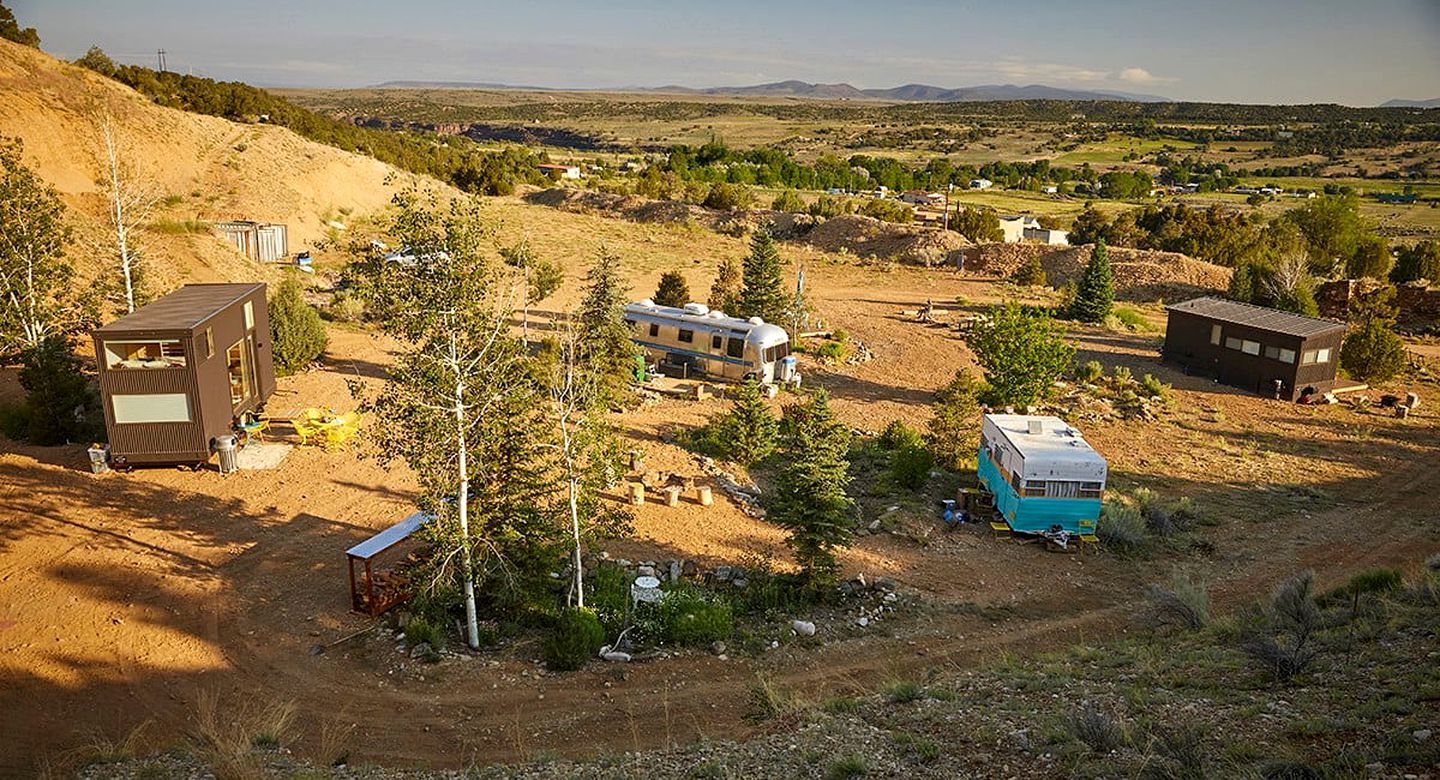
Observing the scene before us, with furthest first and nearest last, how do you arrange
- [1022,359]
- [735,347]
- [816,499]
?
[735,347] < [1022,359] < [816,499]

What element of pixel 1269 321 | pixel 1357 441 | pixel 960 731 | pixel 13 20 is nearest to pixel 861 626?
pixel 960 731

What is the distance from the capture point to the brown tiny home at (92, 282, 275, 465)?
52.3 feet

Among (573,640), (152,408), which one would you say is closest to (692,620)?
(573,640)

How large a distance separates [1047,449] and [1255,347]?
14.5 meters

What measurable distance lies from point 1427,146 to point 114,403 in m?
136

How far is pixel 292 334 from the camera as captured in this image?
77.0 feet

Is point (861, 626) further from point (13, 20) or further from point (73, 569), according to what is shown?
point (13, 20)

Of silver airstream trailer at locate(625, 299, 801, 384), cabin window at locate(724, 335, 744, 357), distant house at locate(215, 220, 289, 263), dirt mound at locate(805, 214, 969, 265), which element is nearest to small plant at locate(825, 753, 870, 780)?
silver airstream trailer at locate(625, 299, 801, 384)

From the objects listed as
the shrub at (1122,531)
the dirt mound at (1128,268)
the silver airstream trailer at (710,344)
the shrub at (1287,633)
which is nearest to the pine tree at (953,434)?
the shrub at (1122,531)

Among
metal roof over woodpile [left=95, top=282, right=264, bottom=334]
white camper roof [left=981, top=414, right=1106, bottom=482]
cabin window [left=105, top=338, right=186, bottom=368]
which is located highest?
metal roof over woodpile [left=95, top=282, right=264, bottom=334]

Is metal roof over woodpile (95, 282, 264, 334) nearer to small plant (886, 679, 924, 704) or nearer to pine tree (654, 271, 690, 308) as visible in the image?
small plant (886, 679, 924, 704)

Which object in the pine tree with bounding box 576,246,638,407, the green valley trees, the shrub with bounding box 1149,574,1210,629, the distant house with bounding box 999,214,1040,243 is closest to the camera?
the shrub with bounding box 1149,574,1210,629

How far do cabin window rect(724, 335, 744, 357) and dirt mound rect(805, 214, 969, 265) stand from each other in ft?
92.9

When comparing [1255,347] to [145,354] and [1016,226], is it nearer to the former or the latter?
[145,354]
